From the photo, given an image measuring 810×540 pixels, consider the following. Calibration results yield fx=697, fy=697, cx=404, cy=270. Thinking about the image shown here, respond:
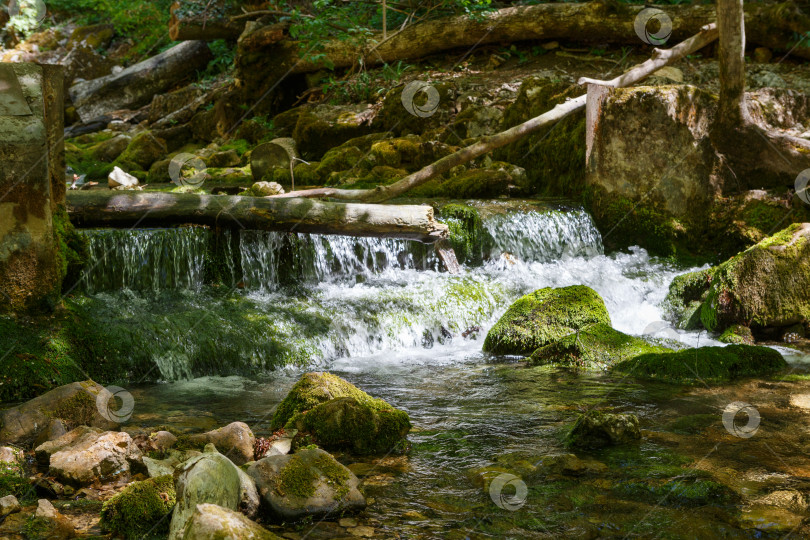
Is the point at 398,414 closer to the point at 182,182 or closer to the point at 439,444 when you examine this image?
the point at 439,444

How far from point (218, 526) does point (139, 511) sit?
2.13 ft

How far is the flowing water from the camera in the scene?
3.25 metres

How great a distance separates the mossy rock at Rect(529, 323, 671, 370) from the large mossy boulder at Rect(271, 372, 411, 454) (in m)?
2.37

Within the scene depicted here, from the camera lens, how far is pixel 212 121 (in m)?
16.2

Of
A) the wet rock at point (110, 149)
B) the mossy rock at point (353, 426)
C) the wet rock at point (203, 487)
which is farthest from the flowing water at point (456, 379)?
the wet rock at point (110, 149)

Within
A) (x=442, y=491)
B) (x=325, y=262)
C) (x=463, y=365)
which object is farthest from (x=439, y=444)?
(x=325, y=262)

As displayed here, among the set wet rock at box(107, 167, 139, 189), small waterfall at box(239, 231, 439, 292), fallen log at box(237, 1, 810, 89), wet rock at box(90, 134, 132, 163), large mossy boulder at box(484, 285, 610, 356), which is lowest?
large mossy boulder at box(484, 285, 610, 356)

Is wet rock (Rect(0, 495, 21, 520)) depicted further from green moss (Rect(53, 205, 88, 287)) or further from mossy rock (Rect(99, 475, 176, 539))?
green moss (Rect(53, 205, 88, 287))

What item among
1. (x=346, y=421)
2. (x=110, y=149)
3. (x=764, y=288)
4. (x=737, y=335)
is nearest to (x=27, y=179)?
(x=346, y=421)

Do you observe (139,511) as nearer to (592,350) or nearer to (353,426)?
(353,426)

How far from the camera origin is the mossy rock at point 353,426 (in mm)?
4055

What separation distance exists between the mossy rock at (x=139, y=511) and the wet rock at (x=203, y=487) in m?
0.14

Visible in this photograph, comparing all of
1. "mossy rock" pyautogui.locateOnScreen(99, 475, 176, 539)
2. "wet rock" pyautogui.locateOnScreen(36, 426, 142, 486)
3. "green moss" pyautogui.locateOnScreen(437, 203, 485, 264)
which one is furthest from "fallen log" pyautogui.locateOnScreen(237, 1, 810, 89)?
"mossy rock" pyautogui.locateOnScreen(99, 475, 176, 539)

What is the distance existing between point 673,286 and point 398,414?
16.8 feet
